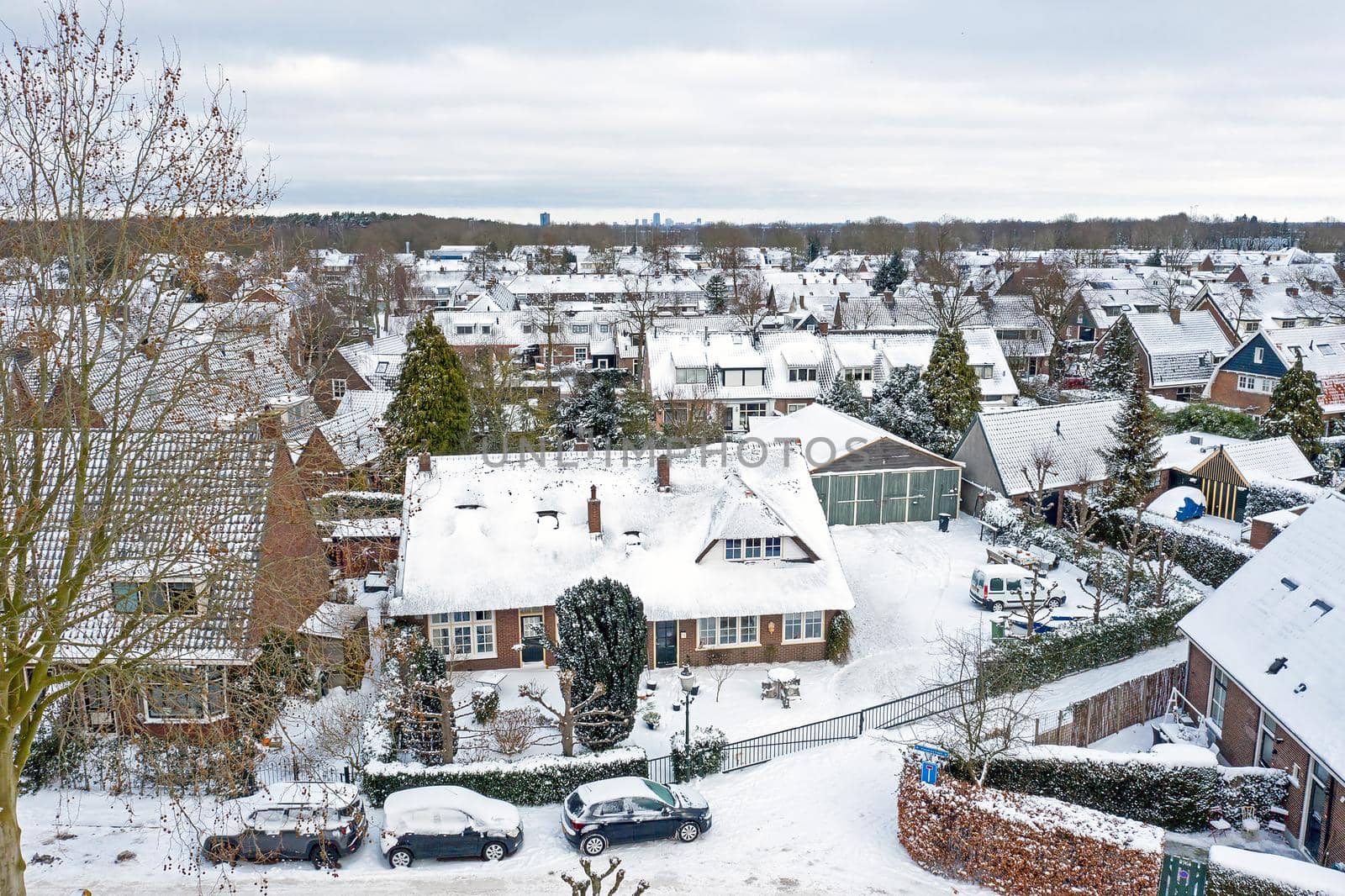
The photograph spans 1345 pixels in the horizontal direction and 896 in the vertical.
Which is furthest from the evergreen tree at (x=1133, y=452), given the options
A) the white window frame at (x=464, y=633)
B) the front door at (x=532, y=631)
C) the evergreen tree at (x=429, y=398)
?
the evergreen tree at (x=429, y=398)

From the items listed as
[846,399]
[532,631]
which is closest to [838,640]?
[532,631]

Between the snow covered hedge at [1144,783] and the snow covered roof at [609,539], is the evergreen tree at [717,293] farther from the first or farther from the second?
the snow covered hedge at [1144,783]

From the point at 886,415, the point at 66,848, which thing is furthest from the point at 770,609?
the point at 886,415

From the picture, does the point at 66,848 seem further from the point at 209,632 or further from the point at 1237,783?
the point at 1237,783

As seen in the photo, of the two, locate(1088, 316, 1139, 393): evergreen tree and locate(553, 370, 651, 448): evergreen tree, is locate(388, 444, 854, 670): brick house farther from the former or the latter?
locate(1088, 316, 1139, 393): evergreen tree

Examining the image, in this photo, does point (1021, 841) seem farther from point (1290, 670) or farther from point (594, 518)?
→ point (594, 518)

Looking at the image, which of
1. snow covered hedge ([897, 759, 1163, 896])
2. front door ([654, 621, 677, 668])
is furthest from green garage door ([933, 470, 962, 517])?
snow covered hedge ([897, 759, 1163, 896])
